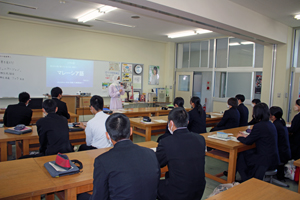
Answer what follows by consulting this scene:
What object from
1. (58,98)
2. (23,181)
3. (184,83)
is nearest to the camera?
(23,181)

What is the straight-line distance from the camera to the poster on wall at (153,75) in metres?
9.74

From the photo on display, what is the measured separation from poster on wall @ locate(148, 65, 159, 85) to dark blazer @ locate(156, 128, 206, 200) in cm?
794

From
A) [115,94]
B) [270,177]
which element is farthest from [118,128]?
[115,94]

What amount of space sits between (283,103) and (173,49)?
5.04 metres

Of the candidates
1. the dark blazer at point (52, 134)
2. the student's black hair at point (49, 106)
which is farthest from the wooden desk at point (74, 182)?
the student's black hair at point (49, 106)

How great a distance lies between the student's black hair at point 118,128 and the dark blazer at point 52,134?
4.35 ft

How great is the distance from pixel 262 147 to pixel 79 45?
267 inches

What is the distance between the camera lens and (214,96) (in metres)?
8.69

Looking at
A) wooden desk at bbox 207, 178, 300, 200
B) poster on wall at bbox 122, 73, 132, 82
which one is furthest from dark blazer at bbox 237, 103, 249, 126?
poster on wall at bbox 122, 73, 132, 82

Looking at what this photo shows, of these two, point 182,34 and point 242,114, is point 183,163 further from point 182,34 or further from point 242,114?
point 182,34

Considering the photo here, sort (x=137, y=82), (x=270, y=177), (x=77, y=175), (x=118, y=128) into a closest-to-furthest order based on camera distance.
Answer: (x=118, y=128) → (x=77, y=175) → (x=270, y=177) → (x=137, y=82)

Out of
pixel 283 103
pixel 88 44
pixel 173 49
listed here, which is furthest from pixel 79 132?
pixel 173 49

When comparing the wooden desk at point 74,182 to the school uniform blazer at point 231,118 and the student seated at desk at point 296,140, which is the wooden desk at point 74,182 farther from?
the student seated at desk at point 296,140

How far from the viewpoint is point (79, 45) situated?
7883 millimetres
